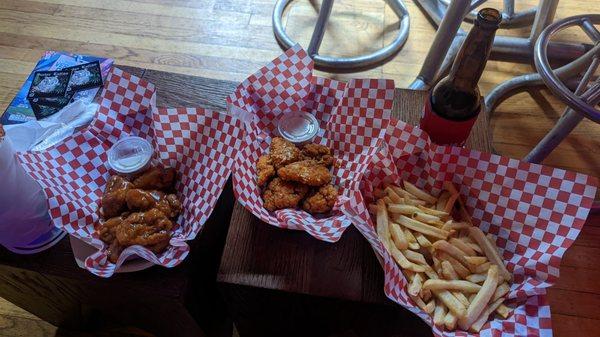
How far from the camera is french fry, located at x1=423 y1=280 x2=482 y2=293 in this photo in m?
1.04

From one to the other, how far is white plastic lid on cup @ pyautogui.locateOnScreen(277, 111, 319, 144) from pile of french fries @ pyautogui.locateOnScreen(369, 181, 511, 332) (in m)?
0.28

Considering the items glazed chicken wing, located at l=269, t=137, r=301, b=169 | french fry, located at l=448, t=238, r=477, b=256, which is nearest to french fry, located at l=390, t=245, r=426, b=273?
french fry, located at l=448, t=238, r=477, b=256

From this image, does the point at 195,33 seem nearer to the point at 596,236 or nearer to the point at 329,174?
the point at 329,174

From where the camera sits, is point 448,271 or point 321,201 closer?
point 448,271

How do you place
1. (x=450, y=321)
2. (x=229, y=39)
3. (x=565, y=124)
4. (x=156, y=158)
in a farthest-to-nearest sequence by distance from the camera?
(x=229, y=39) < (x=565, y=124) < (x=156, y=158) < (x=450, y=321)

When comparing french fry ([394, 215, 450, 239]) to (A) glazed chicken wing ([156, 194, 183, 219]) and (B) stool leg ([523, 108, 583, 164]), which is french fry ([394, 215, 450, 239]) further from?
(B) stool leg ([523, 108, 583, 164])

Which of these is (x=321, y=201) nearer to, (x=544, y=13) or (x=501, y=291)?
(x=501, y=291)

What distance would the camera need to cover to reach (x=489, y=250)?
110cm

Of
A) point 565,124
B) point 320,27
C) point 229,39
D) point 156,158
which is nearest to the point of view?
point 156,158

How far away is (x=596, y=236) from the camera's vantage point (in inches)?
75.6

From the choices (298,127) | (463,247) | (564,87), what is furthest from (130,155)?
(564,87)

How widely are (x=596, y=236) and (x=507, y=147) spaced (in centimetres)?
57

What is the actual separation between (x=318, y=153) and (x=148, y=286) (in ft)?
1.94

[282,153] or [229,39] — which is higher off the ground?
[282,153]
